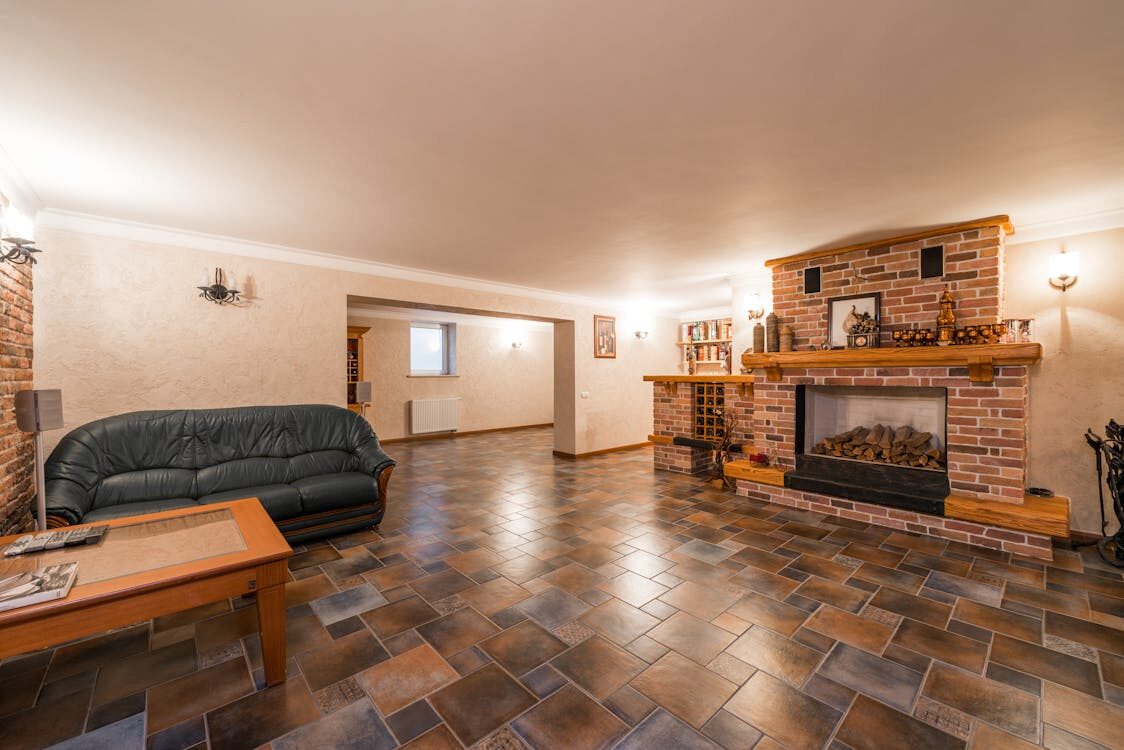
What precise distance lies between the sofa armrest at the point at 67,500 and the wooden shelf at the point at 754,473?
5025 millimetres

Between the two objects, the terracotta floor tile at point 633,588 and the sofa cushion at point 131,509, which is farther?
the sofa cushion at point 131,509

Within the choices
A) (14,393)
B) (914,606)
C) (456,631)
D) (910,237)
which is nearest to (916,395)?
(910,237)

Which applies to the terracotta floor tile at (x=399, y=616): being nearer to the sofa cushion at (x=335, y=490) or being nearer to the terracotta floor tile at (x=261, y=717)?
the terracotta floor tile at (x=261, y=717)

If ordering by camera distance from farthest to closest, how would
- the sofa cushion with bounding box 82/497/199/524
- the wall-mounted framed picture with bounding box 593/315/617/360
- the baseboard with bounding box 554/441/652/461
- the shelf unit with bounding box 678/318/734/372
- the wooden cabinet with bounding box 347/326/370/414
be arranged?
the shelf unit with bounding box 678/318/734/372
the wooden cabinet with bounding box 347/326/370/414
the wall-mounted framed picture with bounding box 593/315/617/360
the baseboard with bounding box 554/441/652/461
the sofa cushion with bounding box 82/497/199/524

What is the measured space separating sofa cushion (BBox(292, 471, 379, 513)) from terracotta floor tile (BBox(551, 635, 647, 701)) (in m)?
2.23

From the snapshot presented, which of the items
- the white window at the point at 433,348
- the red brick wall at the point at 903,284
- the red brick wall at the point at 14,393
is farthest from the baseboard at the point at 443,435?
the red brick wall at the point at 903,284

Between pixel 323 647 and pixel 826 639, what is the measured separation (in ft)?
7.92

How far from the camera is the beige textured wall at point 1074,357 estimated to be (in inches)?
132

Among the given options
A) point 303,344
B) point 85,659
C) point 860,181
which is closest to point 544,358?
point 303,344

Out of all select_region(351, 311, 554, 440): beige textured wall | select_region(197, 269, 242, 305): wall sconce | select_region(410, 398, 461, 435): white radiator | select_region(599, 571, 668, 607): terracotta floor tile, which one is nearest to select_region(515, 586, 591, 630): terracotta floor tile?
select_region(599, 571, 668, 607): terracotta floor tile

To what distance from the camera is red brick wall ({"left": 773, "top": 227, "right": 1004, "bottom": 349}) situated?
3.51 m

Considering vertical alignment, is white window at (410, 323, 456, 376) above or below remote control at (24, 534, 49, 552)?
above

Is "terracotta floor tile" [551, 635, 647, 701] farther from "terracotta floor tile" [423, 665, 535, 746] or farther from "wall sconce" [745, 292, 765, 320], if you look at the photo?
"wall sconce" [745, 292, 765, 320]

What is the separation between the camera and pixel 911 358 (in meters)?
3.66
